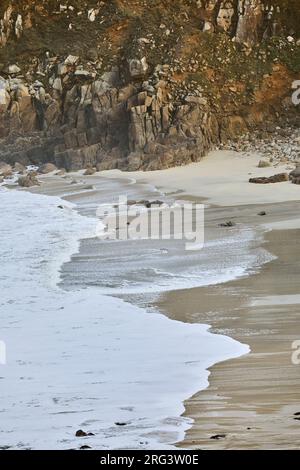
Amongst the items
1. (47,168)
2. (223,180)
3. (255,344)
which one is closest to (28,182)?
(47,168)

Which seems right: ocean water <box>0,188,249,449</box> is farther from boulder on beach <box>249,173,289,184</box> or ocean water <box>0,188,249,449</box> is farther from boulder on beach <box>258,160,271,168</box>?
boulder on beach <box>258,160,271,168</box>

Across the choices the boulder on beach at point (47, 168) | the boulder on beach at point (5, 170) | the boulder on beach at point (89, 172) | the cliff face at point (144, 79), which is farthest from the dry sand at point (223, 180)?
the boulder on beach at point (5, 170)

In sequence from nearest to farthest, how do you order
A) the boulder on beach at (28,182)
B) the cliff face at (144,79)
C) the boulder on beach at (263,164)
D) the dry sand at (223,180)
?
the dry sand at (223,180)
the boulder on beach at (263,164)
the boulder on beach at (28,182)
the cliff face at (144,79)

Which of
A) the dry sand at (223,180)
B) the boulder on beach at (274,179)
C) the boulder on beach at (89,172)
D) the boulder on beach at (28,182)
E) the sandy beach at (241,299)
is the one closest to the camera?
the sandy beach at (241,299)

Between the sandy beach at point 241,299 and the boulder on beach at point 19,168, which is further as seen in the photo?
the boulder on beach at point 19,168

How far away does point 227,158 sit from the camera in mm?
26844

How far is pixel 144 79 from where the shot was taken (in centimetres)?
3061

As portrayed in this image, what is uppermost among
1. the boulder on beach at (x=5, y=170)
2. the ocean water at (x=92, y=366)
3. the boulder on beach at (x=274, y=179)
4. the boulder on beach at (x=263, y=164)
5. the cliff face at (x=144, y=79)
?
the cliff face at (x=144, y=79)

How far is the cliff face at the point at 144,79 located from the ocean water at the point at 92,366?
19.9m

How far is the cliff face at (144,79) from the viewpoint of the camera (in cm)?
2916

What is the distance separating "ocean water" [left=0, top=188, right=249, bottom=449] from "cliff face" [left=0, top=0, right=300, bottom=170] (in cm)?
1988

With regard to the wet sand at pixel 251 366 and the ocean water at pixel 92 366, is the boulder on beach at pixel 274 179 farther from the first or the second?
the ocean water at pixel 92 366

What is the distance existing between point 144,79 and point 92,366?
26139mm

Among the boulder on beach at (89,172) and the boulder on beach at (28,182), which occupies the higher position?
the boulder on beach at (89,172)
